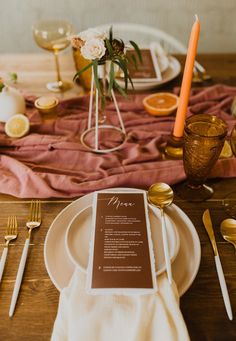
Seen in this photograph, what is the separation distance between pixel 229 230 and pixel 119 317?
0.30m

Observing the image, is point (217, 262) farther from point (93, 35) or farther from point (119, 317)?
point (93, 35)

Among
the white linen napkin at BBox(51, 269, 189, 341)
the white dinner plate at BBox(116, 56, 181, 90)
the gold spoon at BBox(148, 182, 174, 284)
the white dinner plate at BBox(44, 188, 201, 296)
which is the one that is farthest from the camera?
the white dinner plate at BBox(116, 56, 181, 90)

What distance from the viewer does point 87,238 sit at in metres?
0.60

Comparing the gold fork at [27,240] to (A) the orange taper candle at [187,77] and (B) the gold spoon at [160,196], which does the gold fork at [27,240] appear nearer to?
(B) the gold spoon at [160,196]

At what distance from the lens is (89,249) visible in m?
0.57

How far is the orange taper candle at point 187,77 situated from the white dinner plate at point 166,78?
0.33 metres

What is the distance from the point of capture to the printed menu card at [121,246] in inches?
19.5

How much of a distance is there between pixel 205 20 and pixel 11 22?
4.24 feet

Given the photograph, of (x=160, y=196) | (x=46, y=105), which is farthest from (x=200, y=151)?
(x=46, y=105)

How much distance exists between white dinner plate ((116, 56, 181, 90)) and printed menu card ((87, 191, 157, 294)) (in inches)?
20.6

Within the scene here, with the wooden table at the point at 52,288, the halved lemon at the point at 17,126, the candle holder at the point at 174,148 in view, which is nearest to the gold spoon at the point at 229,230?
the wooden table at the point at 52,288

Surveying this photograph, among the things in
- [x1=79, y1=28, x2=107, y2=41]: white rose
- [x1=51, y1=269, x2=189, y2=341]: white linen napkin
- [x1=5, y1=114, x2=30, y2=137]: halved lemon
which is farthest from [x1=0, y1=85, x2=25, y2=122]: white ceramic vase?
[x1=51, y1=269, x2=189, y2=341]: white linen napkin

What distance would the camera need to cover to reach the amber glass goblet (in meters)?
0.66

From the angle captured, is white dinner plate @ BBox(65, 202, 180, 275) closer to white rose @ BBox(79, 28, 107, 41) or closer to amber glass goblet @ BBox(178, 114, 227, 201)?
amber glass goblet @ BBox(178, 114, 227, 201)
